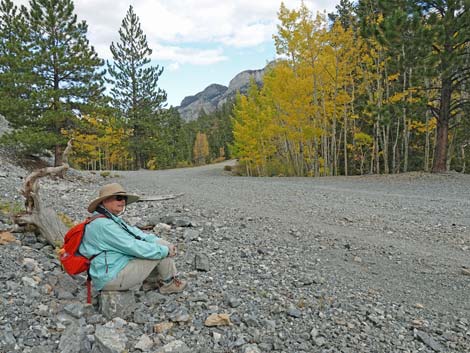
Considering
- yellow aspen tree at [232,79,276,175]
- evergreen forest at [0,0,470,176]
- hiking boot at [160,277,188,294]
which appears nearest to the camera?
hiking boot at [160,277,188,294]

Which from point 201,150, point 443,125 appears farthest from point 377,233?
point 201,150

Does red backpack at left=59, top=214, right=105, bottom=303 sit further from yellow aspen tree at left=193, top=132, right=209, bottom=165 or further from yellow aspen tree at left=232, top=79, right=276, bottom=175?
yellow aspen tree at left=193, top=132, right=209, bottom=165

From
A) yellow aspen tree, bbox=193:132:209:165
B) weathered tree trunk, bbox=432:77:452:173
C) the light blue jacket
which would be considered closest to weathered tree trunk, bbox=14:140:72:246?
the light blue jacket

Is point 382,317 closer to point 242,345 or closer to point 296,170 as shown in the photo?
point 242,345

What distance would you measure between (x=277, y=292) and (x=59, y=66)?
14515 mm

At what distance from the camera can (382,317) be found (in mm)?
3312

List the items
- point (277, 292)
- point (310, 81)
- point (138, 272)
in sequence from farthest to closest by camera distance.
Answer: point (310, 81) → point (277, 292) → point (138, 272)

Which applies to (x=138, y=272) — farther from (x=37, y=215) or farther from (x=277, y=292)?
(x=37, y=215)

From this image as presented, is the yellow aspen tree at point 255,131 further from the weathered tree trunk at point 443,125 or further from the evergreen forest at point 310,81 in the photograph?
the weathered tree trunk at point 443,125

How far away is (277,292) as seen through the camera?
3.80m

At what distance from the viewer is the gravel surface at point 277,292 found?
2.85m

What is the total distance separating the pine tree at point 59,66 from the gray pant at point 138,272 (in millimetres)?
12671

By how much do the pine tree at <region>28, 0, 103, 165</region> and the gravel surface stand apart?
8.82 m

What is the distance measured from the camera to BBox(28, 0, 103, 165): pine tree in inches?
553
